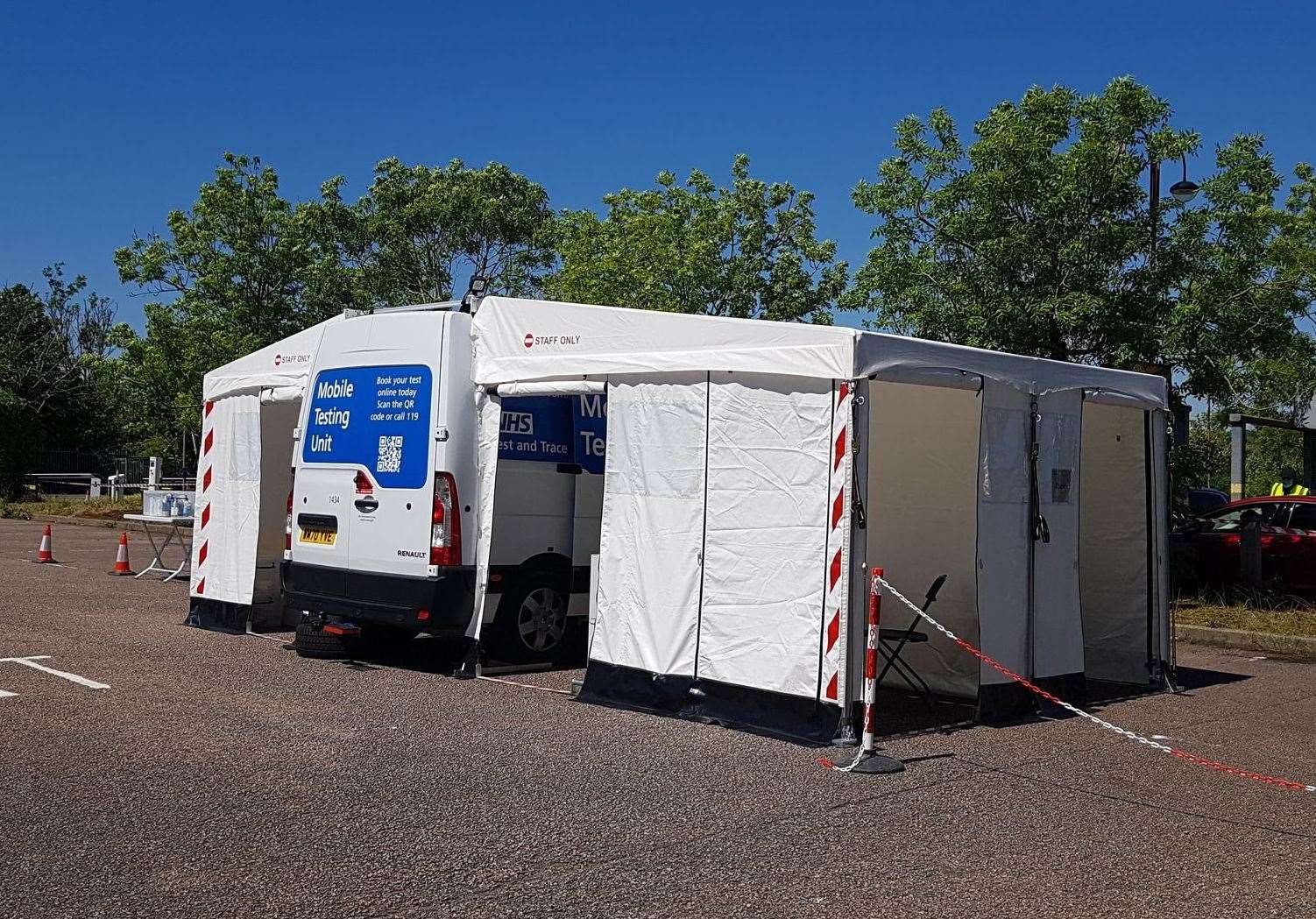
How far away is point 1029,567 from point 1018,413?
3.64ft

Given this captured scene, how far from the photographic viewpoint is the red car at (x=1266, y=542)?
17.1m

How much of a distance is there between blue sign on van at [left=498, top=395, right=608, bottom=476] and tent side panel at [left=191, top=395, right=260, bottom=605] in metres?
3.24

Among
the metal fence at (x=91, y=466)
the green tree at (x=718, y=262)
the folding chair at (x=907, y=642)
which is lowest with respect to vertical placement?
the folding chair at (x=907, y=642)

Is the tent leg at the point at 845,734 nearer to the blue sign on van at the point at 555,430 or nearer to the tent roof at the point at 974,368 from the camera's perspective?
the tent roof at the point at 974,368

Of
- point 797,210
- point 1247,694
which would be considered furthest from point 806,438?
point 797,210

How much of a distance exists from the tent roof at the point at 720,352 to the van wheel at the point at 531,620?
178cm

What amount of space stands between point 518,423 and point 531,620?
5.34 feet

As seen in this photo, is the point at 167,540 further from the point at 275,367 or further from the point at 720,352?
the point at 720,352

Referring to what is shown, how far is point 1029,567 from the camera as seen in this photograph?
9.66 m

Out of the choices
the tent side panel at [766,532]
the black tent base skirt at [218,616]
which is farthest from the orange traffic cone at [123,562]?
the tent side panel at [766,532]

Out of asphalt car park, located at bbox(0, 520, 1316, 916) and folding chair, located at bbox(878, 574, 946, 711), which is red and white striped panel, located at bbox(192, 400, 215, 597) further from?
folding chair, located at bbox(878, 574, 946, 711)

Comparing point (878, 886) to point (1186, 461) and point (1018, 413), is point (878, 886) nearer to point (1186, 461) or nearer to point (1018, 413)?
point (1018, 413)

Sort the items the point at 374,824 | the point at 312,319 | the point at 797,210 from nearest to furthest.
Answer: the point at 374,824
the point at 797,210
the point at 312,319

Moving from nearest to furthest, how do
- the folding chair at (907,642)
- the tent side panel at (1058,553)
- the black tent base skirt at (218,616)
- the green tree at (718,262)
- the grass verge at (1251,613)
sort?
the folding chair at (907,642) → the tent side panel at (1058,553) → the black tent base skirt at (218,616) → the grass verge at (1251,613) → the green tree at (718,262)
